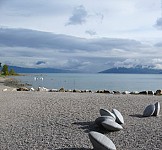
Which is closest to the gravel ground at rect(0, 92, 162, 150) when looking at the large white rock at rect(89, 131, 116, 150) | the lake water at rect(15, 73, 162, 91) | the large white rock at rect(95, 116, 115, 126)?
the large white rock at rect(95, 116, 115, 126)

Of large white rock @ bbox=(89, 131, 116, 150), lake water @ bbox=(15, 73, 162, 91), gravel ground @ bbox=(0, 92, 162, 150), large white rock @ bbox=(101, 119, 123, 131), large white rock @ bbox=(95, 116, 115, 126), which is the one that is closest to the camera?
large white rock @ bbox=(89, 131, 116, 150)

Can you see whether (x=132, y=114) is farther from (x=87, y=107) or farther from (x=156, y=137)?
(x=156, y=137)

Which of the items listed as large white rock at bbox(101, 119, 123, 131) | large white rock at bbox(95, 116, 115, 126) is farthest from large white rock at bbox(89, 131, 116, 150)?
large white rock at bbox(95, 116, 115, 126)

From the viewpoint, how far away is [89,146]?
21.0ft

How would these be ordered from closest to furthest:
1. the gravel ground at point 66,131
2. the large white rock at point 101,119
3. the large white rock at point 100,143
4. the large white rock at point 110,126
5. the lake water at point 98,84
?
the large white rock at point 100,143, the gravel ground at point 66,131, the large white rock at point 110,126, the large white rock at point 101,119, the lake water at point 98,84

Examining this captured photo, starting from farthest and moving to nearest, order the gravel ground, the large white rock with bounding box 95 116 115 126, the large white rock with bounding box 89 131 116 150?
the large white rock with bounding box 95 116 115 126 < the gravel ground < the large white rock with bounding box 89 131 116 150

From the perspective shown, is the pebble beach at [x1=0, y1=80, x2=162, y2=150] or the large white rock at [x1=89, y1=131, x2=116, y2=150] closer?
the large white rock at [x1=89, y1=131, x2=116, y2=150]

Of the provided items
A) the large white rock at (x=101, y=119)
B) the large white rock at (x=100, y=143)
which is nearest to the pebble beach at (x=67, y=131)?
the large white rock at (x=101, y=119)

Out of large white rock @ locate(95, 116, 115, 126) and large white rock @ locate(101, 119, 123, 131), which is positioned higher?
large white rock @ locate(95, 116, 115, 126)

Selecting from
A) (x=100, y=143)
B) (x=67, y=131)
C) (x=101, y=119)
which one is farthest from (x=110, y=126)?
(x=100, y=143)

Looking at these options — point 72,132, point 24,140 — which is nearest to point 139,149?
point 72,132

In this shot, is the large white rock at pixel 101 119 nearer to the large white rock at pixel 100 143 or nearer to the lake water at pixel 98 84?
the large white rock at pixel 100 143

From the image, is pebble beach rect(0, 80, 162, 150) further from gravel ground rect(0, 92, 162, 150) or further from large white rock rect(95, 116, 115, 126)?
large white rock rect(95, 116, 115, 126)

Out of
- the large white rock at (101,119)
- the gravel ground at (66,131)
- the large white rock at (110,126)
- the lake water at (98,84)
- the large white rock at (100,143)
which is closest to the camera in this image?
the large white rock at (100,143)
